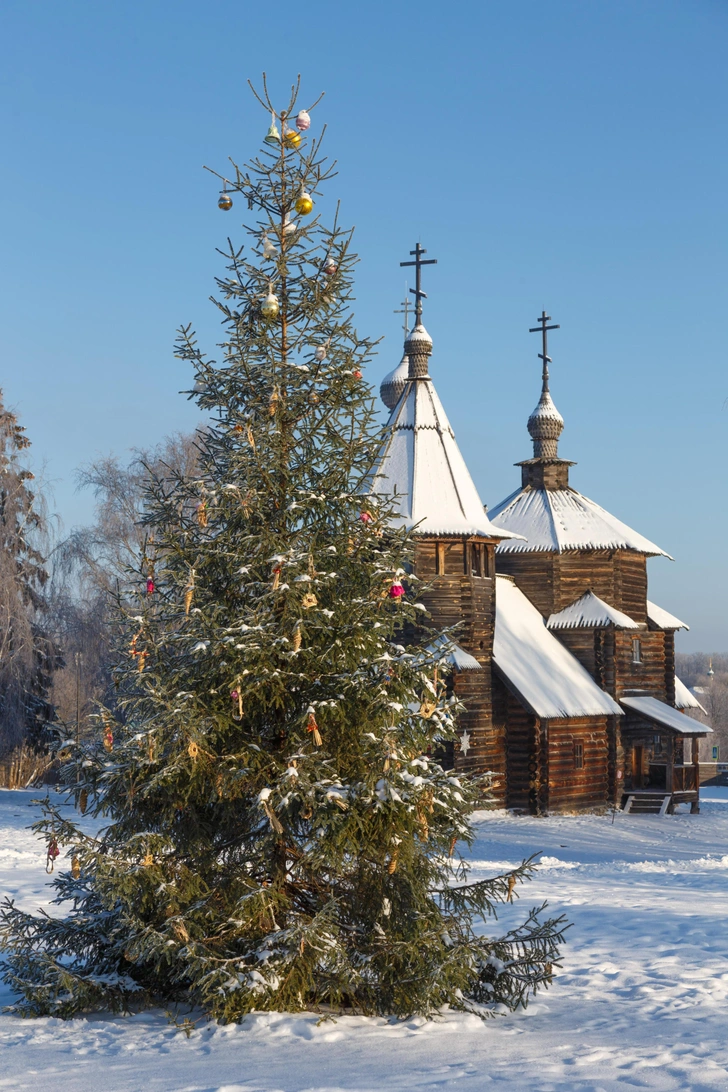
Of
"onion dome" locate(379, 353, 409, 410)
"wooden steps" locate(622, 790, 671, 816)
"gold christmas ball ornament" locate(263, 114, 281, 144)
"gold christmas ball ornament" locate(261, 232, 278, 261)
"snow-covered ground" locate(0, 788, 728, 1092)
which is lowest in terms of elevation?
"wooden steps" locate(622, 790, 671, 816)

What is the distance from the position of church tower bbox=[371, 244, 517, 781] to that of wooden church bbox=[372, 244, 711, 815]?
4cm

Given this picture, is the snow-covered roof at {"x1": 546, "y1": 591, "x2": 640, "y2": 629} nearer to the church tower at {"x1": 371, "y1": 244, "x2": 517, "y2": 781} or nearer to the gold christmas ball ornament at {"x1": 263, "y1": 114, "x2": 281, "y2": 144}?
the church tower at {"x1": 371, "y1": 244, "x2": 517, "y2": 781}

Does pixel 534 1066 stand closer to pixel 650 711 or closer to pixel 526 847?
pixel 526 847

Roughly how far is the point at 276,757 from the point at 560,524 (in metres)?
27.6

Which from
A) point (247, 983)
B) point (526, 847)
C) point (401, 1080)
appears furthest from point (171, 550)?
point (526, 847)

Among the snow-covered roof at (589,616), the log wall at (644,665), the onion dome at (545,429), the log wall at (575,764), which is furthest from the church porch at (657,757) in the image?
the onion dome at (545,429)

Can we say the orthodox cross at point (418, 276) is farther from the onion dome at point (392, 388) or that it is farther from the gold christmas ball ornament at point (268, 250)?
the gold christmas ball ornament at point (268, 250)

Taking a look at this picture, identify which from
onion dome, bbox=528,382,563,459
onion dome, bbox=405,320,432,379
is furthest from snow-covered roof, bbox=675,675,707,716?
onion dome, bbox=405,320,432,379

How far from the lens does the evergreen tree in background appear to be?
27.7m

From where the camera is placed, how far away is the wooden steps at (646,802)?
108ft

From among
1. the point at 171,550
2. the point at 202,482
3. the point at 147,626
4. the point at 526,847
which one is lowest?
the point at 526,847

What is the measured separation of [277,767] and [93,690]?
994 inches

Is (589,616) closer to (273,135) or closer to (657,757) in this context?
(657,757)

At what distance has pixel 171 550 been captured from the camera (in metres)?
8.62
